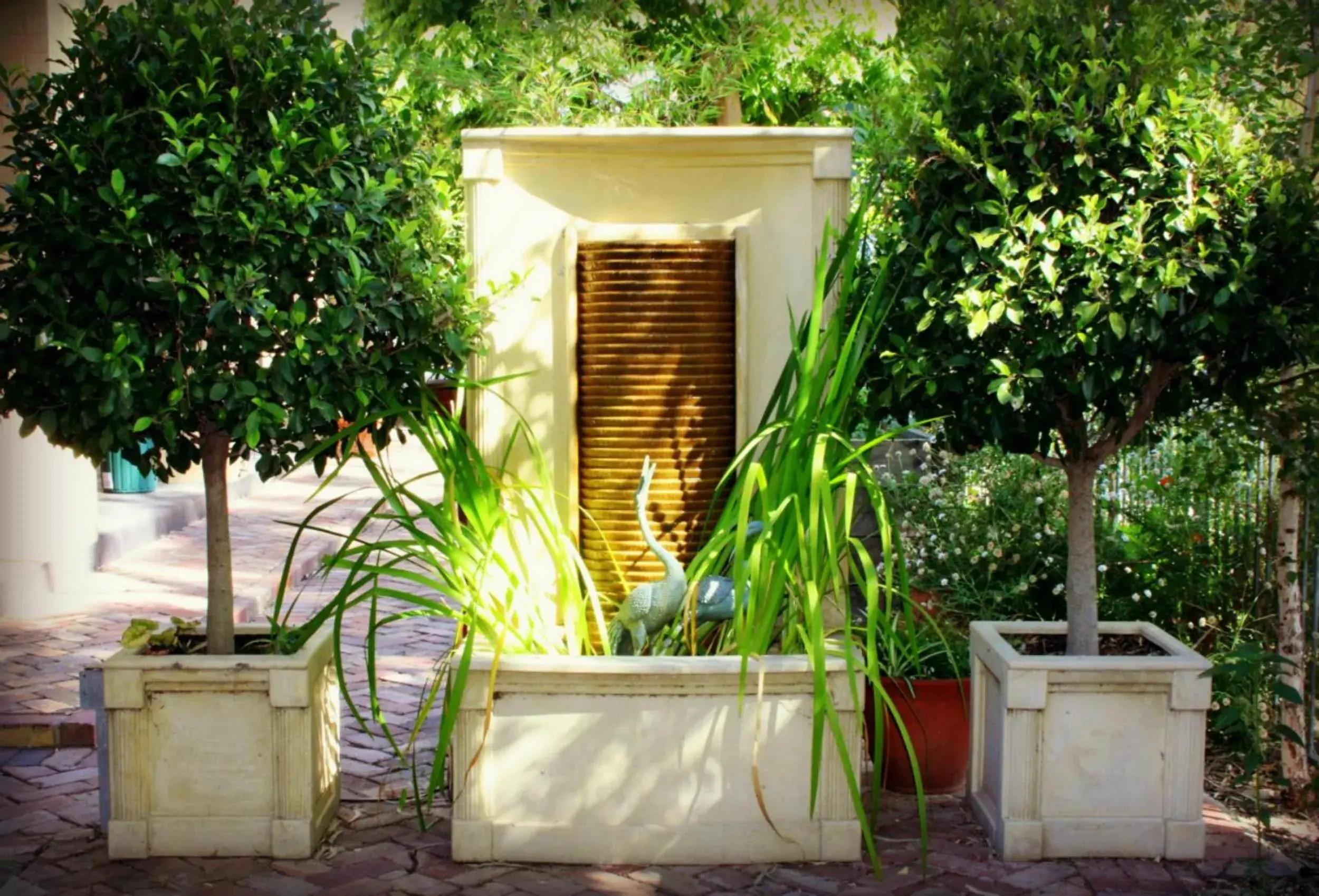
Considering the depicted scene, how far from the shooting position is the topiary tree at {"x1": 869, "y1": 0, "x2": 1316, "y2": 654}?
4102 millimetres

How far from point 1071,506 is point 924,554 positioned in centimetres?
126

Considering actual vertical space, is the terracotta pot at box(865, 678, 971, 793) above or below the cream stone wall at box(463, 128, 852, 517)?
below

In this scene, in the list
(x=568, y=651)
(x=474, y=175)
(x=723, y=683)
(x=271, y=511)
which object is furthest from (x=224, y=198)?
(x=271, y=511)

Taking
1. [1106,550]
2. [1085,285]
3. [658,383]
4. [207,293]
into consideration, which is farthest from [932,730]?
[207,293]

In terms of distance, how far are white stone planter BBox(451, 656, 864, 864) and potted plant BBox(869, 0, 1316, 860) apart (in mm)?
662

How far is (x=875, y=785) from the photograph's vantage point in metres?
4.22

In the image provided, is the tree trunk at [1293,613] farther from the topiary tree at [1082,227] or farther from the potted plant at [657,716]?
the potted plant at [657,716]

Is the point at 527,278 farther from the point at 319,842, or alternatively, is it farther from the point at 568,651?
the point at 319,842

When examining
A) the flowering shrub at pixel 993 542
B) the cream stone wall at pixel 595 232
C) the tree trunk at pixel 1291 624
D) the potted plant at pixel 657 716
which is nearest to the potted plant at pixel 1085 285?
the potted plant at pixel 657 716

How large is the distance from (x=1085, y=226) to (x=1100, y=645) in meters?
1.55

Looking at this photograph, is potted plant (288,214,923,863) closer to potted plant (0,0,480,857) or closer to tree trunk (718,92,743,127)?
potted plant (0,0,480,857)

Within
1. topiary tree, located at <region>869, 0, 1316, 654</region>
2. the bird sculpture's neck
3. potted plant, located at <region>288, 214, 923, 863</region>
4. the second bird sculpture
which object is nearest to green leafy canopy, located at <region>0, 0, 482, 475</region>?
potted plant, located at <region>288, 214, 923, 863</region>

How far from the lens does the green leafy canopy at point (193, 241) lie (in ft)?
13.3

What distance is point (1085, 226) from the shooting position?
13.6 ft
